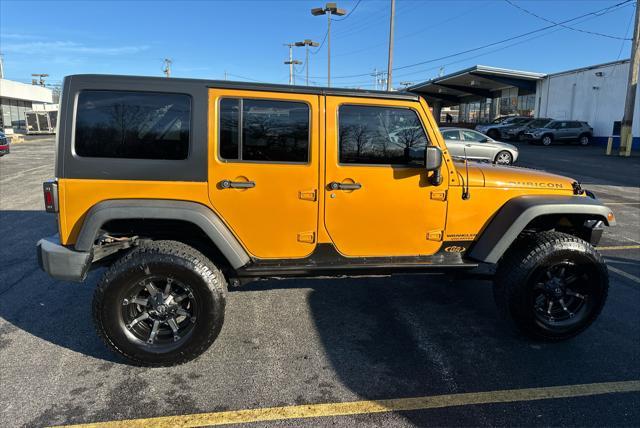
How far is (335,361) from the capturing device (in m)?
3.37

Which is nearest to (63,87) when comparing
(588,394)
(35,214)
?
(588,394)

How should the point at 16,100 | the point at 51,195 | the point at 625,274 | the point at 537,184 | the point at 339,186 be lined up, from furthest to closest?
1. the point at 16,100
2. the point at 625,274
3. the point at 537,184
4. the point at 339,186
5. the point at 51,195

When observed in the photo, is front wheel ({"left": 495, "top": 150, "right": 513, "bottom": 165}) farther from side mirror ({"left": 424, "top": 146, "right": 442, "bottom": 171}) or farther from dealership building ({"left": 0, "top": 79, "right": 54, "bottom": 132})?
dealership building ({"left": 0, "top": 79, "right": 54, "bottom": 132})

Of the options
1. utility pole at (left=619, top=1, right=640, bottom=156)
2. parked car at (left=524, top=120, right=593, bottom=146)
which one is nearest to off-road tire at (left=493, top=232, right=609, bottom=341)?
utility pole at (left=619, top=1, right=640, bottom=156)

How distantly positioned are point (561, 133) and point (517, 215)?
29279 mm

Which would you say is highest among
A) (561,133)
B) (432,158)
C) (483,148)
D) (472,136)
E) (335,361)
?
(561,133)

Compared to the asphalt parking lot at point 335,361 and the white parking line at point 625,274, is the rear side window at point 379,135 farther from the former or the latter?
the white parking line at point 625,274

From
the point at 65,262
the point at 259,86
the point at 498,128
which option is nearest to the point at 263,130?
the point at 259,86

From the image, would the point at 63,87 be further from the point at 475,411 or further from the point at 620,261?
the point at 620,261

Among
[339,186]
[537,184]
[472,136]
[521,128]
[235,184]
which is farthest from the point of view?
[521,128]

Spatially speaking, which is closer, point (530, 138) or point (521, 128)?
point (530, 138)

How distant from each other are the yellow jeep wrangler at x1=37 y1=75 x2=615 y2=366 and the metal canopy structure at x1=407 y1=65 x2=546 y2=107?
3614 cm

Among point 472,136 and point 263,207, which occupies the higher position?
point 472,136

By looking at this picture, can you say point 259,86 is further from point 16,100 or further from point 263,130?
point 16,100
